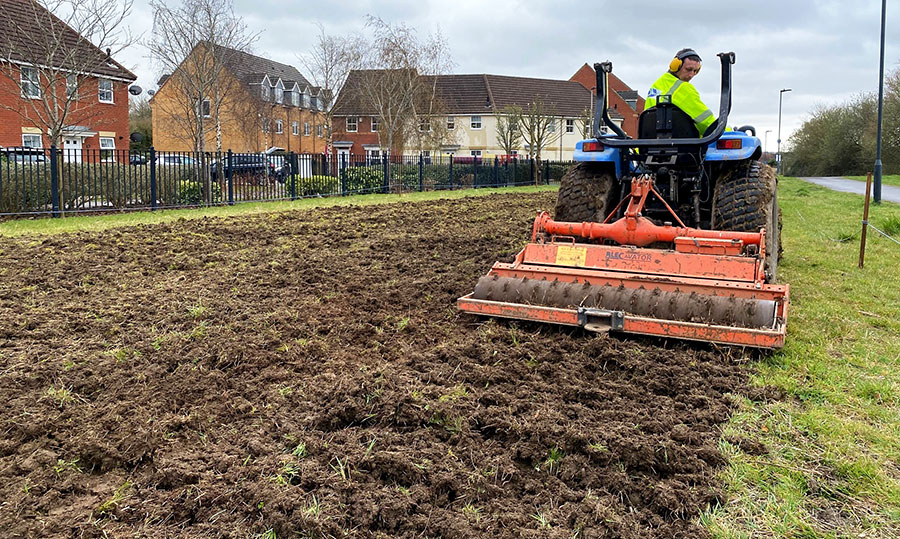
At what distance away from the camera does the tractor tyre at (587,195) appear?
21.6 ft

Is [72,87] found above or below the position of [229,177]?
above

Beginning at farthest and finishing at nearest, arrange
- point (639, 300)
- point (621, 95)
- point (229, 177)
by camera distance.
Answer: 1. point (621, 95)
2. point (229, 177)
3. point (639, 300)

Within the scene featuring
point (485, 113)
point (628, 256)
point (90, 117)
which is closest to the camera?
point (628, 256)

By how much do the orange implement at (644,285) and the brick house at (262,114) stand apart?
34.1m

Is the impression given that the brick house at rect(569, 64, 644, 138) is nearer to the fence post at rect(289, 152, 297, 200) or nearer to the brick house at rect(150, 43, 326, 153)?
the brick house at rect(150, 43, 326, 153)

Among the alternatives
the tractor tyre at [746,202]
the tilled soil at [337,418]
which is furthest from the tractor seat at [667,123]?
the tilled soil at [337,418]

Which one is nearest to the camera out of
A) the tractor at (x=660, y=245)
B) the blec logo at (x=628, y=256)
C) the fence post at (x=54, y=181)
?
the tractor at (x=660, y=245)

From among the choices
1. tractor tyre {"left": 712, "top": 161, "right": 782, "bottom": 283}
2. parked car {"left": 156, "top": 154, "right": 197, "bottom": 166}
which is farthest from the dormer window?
tractor tyre {"left": 712, "top": 161, "right": 782, "bottom": 283}

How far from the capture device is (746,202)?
5930 mm

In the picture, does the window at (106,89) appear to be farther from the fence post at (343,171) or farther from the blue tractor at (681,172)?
the blue tractor at (681,172)

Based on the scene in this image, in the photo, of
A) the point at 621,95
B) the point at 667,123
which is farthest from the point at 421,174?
the point at 621,95

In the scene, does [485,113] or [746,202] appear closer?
[746,202]

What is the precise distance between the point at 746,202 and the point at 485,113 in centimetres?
5026

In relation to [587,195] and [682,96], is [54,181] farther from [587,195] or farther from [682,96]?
[682,96]
